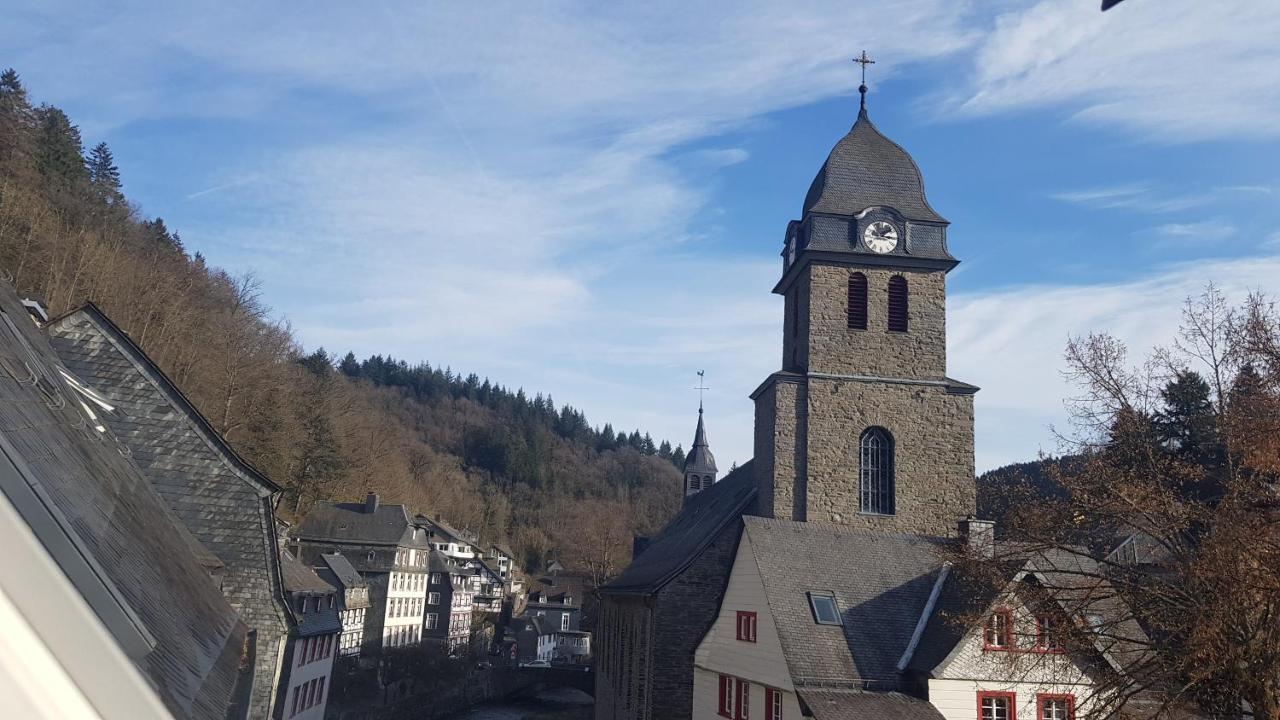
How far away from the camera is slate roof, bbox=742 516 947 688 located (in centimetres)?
2061

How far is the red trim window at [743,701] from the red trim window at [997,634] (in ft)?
18.3

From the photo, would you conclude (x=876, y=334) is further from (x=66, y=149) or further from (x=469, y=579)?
(x=469, y=579)

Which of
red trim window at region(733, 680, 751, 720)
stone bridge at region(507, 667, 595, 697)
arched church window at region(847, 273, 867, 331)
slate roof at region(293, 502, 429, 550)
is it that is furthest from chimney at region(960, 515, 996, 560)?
stone bridge at region(507, 667, 595, 697)

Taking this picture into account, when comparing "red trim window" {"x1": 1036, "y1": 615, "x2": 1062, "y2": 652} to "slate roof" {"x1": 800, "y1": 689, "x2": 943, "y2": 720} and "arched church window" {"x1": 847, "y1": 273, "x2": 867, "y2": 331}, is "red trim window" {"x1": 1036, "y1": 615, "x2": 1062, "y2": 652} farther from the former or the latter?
"arched church window" {"x1": 847, "y1": 273, "x2": 867, "y2": 331}

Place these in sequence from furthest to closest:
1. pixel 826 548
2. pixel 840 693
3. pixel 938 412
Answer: pixel 938 412
pixel 826 548
pixel 840 693

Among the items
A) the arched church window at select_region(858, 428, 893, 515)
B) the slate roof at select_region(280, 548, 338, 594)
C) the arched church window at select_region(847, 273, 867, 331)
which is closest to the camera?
the arched church window at select_region(858, 428, 893, 515)

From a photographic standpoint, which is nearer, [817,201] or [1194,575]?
[1194,575]

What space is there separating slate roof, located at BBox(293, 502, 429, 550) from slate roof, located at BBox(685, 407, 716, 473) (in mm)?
17700

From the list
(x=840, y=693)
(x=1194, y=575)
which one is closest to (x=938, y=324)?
(x=840, y=693)

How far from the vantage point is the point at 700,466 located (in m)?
58.6

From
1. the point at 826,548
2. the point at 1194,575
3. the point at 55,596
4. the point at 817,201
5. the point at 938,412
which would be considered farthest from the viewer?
the point at 817,201

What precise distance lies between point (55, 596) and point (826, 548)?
23.7m

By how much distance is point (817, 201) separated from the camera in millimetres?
29219

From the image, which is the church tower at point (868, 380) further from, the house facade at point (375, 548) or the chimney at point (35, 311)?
the house facade at point (375, 548)
